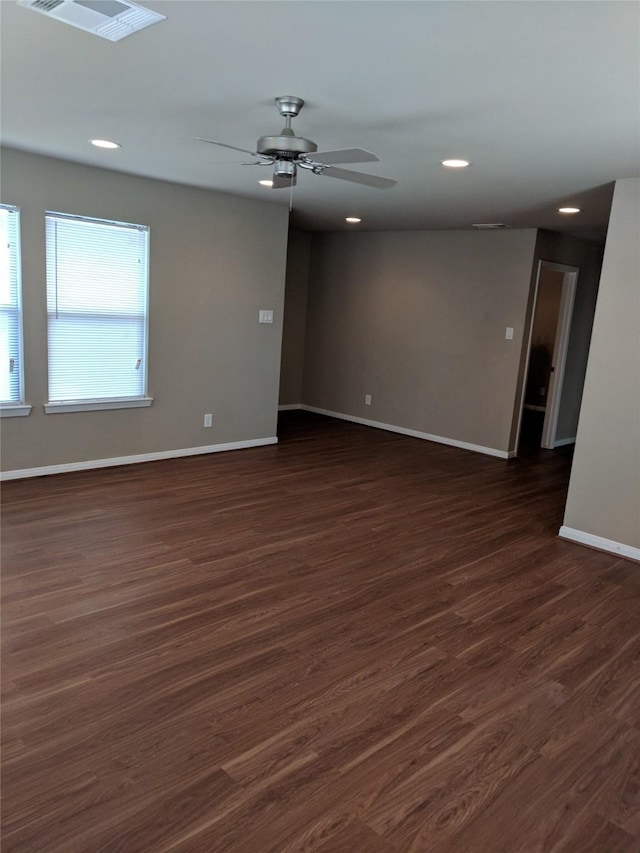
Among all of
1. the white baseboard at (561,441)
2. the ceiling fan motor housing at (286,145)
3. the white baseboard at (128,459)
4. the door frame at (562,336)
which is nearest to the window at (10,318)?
the white baseboard at (128,459)

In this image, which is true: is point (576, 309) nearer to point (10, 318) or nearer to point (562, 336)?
point (562, 336)

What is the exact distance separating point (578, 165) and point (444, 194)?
1296 mm

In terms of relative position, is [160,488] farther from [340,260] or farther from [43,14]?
[340,260]

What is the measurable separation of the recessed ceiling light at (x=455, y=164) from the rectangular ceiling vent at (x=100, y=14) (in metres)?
2.08

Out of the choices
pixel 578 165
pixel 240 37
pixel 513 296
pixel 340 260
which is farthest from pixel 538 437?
pixel 240 37

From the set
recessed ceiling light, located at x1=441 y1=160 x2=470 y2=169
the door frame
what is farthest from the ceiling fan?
the door frame

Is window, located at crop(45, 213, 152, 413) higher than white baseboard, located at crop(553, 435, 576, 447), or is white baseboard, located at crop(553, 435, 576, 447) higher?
window, located at crop(45, 213, 152, 413)

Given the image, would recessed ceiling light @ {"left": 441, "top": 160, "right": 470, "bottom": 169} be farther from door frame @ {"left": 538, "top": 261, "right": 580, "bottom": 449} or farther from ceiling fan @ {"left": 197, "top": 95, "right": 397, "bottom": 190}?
door frame @ {"left": 538, "top": 261, "right": 580, "bottom": 449}

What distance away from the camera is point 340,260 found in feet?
25.8

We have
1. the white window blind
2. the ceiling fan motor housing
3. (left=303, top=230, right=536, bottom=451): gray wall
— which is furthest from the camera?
(left=303, top=230, right=536, bottom=451): gray wall

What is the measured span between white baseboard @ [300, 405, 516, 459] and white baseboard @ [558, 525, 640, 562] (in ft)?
7.32

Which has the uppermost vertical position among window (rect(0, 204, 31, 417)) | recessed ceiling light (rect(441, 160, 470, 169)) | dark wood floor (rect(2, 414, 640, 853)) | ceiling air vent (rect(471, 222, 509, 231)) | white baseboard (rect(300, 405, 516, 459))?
ceiling air vent (rect(471, 222, 509, 231))

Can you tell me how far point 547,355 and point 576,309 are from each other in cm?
245

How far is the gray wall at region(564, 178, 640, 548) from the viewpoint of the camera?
12.6 feet
